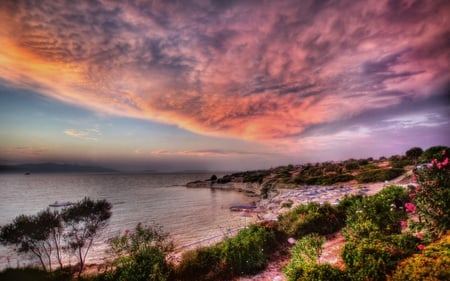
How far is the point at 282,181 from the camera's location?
6788cm

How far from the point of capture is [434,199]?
747 cm

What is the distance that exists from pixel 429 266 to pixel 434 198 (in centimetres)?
368

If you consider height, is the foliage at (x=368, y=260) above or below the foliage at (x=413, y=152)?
below

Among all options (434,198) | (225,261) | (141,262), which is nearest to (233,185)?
(225,261)

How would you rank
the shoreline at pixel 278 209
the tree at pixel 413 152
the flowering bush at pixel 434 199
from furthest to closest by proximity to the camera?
the tree at pixel 413 152 < the shoreline at pixel 278 209 < the flowering bush at pixel 434 199

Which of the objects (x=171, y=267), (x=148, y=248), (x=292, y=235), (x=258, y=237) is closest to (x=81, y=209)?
(x=148, y=248)

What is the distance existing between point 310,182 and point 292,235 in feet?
157

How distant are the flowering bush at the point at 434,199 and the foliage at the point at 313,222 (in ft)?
24.4

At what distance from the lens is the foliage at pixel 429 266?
182 inches

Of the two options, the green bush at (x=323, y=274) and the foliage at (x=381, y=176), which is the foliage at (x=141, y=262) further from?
the foliage at (x=381, y=176)

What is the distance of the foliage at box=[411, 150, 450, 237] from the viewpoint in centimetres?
720

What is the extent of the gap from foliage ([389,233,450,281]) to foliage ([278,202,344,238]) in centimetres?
914

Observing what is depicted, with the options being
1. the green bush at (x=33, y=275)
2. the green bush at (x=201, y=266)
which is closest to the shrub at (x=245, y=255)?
the green bush at (x=201, y=266)

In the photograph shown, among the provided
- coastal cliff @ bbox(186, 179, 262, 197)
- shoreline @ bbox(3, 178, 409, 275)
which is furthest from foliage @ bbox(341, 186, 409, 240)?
coastal cliff @ bbox(186, 179, 262, 197)
